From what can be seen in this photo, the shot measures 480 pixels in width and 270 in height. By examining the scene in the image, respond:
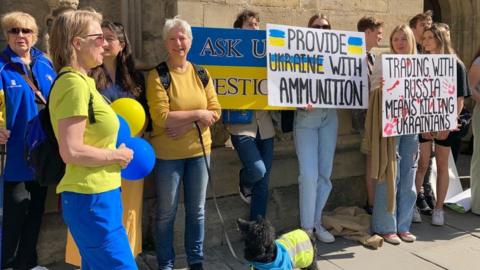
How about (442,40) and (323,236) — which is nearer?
(323,236)

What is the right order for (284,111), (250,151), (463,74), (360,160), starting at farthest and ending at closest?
(360,160) < (463,74) < (284,111) < (250,151)

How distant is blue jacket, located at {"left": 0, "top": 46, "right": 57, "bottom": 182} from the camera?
3.23 m

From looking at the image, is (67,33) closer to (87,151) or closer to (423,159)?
(87,151)

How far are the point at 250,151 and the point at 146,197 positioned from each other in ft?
3.04

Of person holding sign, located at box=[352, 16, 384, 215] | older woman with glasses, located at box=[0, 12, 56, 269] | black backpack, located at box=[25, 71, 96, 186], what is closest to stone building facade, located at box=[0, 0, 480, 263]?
person holding sign, located at box=[352, 16, 384, 215]

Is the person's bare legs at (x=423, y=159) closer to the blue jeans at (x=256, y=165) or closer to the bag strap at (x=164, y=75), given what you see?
the blue jeans at (x=256, y=165)

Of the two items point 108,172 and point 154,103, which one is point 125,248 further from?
point 154,103

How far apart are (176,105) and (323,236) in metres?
1.89

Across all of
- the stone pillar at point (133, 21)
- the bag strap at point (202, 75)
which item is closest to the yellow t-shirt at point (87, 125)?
the bag strap at point (202, 75)

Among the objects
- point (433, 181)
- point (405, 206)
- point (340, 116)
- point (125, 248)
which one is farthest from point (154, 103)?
→ point (433, 181)

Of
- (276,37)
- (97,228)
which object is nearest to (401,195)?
(276,37)

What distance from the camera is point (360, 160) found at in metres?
5.16

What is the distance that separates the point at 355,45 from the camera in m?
4.39

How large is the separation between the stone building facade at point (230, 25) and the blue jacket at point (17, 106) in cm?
51
